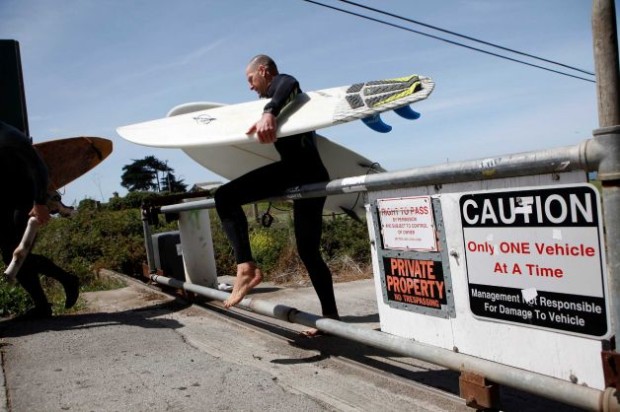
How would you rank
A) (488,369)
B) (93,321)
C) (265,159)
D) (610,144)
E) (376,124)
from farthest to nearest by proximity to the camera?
(93,321)
(265,159)
(376,124)
(488,369)
(610,144)

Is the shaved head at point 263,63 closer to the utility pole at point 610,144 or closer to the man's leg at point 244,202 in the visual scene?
the man's leg at point 244,202

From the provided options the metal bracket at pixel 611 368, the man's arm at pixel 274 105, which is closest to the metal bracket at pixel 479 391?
the metal bracket at pixel 611 368

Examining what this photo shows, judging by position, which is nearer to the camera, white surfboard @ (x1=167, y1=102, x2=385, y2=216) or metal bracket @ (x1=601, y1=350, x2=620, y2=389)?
metal bracket @ (x1=601, y1=350, x2=620, y2=389)

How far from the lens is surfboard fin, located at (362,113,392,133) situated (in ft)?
10.7

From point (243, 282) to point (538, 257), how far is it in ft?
6.71

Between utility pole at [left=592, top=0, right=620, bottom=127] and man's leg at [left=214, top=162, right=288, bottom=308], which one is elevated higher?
utility pole at [left=592, top=0, right=620, bottom=127]

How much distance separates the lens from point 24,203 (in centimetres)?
478

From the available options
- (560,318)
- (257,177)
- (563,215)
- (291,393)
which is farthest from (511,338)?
(257,177)

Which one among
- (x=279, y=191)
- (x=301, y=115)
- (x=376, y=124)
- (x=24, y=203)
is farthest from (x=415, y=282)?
(x=24, y=203)

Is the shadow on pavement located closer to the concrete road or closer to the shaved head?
the concrete road

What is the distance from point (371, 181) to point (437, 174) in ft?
1.47

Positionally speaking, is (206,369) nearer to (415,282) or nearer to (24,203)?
(415,282)

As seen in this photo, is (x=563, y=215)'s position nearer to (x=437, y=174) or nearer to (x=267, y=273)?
(x=437, y=174)

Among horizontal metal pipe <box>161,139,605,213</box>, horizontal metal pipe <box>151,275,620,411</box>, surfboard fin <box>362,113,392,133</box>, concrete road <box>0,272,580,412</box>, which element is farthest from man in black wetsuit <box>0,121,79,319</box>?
horizontal metal pipe <box>161,139,605,213</box>
